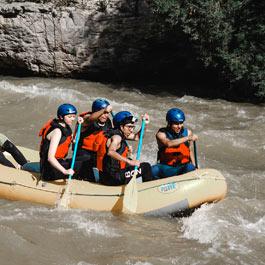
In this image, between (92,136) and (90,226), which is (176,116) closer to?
(92,136)

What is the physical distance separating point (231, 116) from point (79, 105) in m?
3.39

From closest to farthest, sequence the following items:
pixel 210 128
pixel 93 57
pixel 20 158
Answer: pixel 20 158 < pixel 210 128 < pixel 93 57

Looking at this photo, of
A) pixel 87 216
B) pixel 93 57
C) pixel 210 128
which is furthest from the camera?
pixel 93 57

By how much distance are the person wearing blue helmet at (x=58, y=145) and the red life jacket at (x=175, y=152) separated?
1.13m

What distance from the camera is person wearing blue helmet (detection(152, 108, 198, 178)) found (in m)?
6.24

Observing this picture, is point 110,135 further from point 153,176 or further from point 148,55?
point 148,55

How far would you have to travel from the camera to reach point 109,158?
611cm

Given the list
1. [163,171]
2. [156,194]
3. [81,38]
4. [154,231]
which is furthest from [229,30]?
[154,231]

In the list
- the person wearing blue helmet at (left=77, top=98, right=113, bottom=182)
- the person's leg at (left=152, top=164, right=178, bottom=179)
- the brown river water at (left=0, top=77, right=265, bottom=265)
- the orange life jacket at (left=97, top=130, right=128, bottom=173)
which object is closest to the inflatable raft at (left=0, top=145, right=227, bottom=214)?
the brown river water at (left=0, top=77, right=265, bottom=265)

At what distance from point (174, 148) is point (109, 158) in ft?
2.69

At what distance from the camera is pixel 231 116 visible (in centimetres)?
1161

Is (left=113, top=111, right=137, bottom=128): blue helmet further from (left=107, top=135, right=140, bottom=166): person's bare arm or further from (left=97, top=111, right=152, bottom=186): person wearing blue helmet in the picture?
(left=107, top=135, right=140, bottom=166): person's bare arm

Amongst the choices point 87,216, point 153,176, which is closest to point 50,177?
point 87,216

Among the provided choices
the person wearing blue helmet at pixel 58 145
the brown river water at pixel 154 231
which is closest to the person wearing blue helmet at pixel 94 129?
the person wearing blue helmet at pixel 58 145
